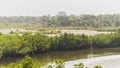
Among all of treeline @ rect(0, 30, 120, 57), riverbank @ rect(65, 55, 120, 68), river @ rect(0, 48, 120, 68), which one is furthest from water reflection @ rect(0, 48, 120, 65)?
riverbank @ rect(65, 55, 120, 68)

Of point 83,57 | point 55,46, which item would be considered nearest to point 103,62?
point 83,57

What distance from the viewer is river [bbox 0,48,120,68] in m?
29.7

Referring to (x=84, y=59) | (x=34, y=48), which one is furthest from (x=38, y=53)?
(x=84, y=59)

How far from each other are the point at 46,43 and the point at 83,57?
4759mm

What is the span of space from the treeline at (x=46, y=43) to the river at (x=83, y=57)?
2.37ft

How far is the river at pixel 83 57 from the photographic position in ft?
97.6

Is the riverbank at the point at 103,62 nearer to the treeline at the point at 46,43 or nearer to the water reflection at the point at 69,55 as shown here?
the water reflection at the point at 69,55

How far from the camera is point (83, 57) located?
33594mm

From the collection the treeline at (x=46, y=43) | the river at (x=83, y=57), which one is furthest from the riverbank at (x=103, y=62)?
the treeline at (x=46, y=43)

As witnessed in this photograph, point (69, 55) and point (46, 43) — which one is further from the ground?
point (46, 43)

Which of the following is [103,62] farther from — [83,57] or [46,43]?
[46,43]

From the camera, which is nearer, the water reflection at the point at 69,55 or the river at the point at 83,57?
the river at the point at 83,57

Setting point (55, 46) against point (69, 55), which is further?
point (55, 46)

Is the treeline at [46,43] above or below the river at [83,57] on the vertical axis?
above
